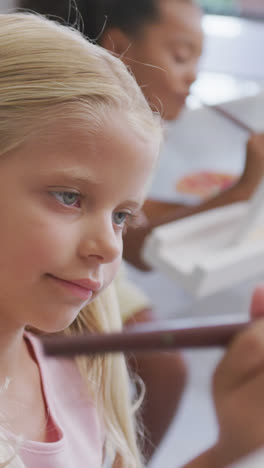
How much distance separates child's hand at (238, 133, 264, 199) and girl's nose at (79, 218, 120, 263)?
420 mm

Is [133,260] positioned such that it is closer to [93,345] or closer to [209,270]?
[209,270]

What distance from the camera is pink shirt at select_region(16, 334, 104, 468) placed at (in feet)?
1.27

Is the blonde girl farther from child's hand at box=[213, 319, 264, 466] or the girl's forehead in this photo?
the girl's forehead

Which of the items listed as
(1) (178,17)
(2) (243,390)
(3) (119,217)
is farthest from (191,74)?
(2) (243,390)

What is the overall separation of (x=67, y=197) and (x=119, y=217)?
0.04m

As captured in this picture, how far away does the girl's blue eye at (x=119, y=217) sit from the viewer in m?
0.35

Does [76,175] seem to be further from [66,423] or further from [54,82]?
[66,423]

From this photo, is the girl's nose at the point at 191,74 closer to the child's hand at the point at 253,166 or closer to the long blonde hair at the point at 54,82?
the child's hand at the point at 253,166

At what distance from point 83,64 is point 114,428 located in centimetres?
24

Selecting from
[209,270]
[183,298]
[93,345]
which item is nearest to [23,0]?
[209,270]

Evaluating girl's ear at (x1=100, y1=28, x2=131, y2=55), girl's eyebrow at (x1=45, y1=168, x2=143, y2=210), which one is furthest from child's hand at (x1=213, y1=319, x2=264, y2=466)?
girl's ear at (x1=100, y1=28, x2=131, y2=55)

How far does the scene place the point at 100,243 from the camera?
33 cm

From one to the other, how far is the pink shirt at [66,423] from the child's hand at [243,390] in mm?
147

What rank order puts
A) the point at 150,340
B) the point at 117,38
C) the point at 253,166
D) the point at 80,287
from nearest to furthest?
the point at 150,340, the point at 80,287, the point at 117,38, the point at 253,166
